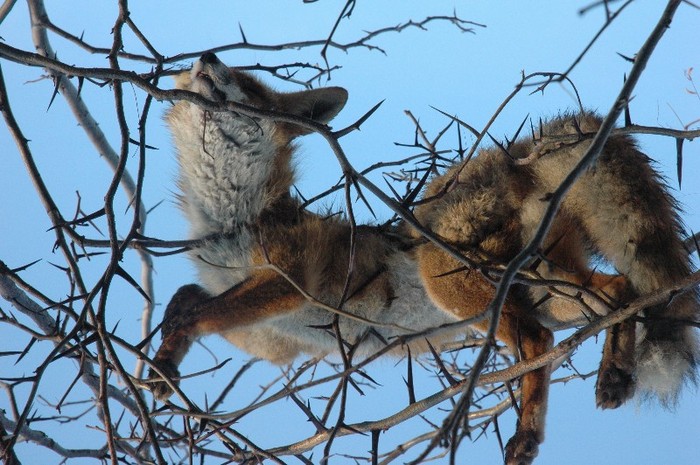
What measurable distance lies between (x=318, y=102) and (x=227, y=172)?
1.04 metres

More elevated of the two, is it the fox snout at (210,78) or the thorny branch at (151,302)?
the fox snout at (210,78)

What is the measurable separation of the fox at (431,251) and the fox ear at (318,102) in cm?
1

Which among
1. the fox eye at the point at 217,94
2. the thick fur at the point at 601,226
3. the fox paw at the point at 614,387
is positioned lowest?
the fox paw at the point at 614,387

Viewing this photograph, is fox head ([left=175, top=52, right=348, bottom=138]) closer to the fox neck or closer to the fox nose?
the fox nose

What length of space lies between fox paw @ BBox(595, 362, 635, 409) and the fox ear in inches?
112

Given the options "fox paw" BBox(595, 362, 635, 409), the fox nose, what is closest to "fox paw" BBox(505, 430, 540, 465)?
"fox paw" BBox(595, 362, 635, 409)

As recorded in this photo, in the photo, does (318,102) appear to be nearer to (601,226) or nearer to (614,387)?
(601,226)

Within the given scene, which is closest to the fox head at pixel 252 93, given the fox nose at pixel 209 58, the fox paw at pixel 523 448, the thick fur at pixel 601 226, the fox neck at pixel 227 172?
the fox nose at pixel 209 58

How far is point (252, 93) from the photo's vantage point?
4.80m

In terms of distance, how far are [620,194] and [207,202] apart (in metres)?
2.87

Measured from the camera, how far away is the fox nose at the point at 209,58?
4.23 m

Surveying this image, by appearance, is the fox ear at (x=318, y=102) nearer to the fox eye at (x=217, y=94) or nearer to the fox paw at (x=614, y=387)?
the fox eye at (x=217, y=94)

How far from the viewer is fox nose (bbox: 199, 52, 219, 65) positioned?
4230mm

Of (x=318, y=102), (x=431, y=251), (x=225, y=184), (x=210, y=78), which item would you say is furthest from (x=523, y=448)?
(x=210, y=78)
